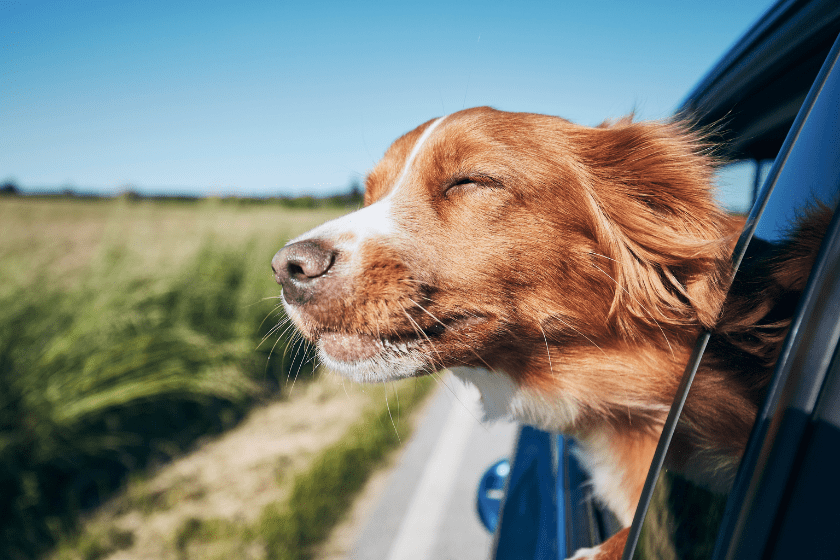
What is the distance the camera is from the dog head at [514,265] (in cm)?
141

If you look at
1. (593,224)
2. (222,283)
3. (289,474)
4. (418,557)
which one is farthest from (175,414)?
(593,224)

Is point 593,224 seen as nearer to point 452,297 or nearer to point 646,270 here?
point 646,270

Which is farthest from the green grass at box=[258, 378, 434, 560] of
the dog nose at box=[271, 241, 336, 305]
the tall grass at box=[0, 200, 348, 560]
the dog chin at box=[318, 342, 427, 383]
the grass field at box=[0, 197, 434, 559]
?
the tall grass at box=[0, 200, 348, 560]

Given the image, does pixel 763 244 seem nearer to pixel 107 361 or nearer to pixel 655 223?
pixel 655 223

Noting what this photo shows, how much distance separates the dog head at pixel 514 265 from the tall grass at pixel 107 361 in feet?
10.5

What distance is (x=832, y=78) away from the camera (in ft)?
2.33

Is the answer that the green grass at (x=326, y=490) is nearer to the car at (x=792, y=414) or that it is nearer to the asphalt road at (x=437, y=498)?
the asphalt road at (x=437, y=498)

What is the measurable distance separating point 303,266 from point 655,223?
1.06 metres

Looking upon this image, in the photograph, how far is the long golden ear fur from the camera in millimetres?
1338

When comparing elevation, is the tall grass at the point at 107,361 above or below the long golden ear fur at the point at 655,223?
below

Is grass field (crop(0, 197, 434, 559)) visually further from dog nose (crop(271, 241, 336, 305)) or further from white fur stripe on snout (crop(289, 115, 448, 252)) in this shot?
dog nose (crop(271, 241, 336, 305))

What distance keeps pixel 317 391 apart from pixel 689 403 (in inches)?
225

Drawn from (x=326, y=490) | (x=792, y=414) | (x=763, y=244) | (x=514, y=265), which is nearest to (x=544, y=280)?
(x=514, y=265)

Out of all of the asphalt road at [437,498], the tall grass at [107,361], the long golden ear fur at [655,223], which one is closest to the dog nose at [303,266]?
the long golden ear fur at [655,223]
